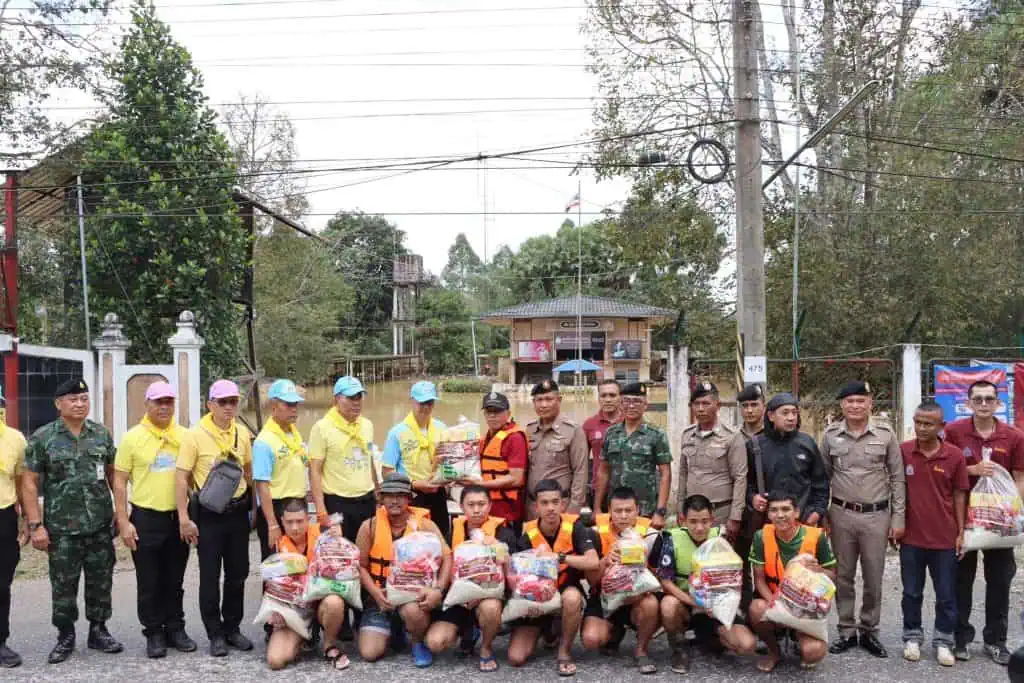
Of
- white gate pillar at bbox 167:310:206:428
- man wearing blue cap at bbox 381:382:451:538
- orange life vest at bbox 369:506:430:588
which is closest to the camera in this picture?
orange life vest at bbox 369:506:430:588

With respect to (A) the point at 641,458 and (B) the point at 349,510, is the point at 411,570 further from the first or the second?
(A) the point at 641,458

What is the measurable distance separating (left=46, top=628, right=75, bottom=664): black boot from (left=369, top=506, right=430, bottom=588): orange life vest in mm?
1830

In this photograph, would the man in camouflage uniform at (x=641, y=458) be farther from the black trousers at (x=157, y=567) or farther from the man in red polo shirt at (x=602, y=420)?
the black trousers at (x=157, y=567)

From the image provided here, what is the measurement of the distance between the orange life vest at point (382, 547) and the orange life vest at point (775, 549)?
2045mm

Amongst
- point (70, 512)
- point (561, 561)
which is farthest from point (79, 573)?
point (561, 561)

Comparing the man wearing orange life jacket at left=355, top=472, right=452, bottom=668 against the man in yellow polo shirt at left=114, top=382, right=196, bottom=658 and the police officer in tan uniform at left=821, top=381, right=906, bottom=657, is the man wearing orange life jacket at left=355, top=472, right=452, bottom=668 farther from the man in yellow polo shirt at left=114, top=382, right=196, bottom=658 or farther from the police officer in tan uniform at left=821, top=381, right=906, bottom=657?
the police officer in tan uniform at left=821, top=381, right=906, bottom=657

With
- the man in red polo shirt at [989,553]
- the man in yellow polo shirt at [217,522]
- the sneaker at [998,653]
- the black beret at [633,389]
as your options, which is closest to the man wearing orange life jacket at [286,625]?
the man in yellow polo shirt at [217,522]

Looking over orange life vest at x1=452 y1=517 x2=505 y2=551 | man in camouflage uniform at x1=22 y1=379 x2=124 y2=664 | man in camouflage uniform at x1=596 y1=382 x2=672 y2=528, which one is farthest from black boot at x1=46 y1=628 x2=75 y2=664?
man in camouflage uniform at x1=596 y1=382 x2=672 y2=528

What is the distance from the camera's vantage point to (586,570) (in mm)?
4875

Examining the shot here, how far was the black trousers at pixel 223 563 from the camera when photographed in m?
5.07

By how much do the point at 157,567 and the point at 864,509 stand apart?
14.0 ft

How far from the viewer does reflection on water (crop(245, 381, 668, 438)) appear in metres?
25.8

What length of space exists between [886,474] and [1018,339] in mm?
12719

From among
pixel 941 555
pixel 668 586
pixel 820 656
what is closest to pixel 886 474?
pixel 941 555
